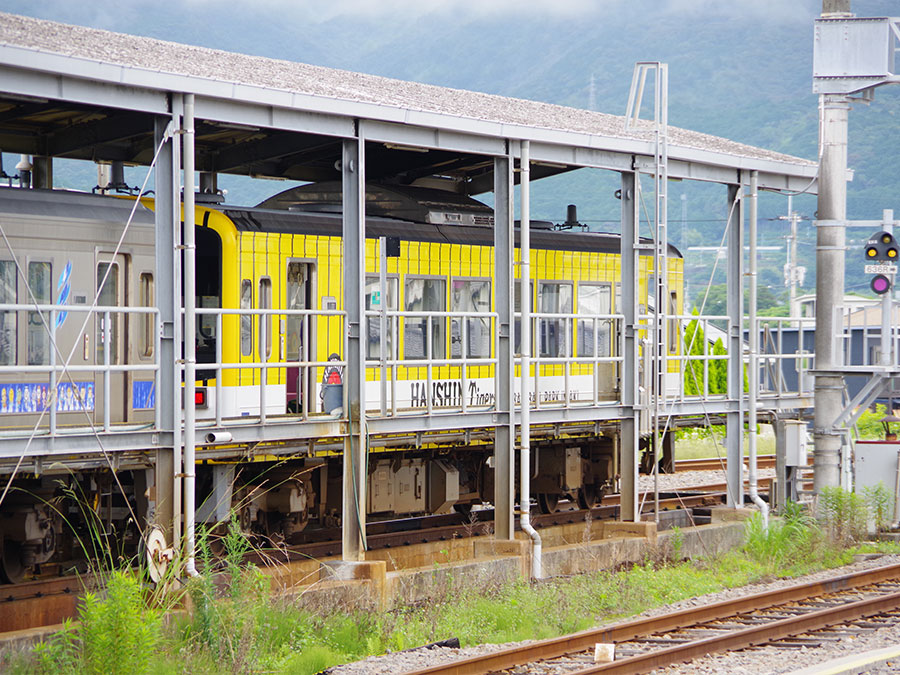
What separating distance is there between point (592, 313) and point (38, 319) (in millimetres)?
9383

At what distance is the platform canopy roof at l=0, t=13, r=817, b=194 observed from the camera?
10.8 meters

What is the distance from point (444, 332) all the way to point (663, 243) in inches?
132

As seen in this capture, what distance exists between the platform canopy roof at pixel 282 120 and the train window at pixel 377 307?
196 centimetres

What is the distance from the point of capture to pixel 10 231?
11.9 meters

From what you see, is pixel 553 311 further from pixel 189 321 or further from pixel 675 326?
pixel 189 321

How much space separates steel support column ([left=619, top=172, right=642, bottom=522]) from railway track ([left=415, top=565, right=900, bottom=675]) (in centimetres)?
342

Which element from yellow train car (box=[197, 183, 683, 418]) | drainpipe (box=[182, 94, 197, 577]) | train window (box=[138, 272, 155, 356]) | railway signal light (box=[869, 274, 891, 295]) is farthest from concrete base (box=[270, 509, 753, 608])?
railway signal light (box=[869, 274, 891, 295])

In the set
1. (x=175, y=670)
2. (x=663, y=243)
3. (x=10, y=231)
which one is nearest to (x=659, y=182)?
(x=663, y=243)

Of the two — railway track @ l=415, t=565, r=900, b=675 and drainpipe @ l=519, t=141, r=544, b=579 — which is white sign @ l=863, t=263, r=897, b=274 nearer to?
railway track @ l=415, t=565, r=900, b=675

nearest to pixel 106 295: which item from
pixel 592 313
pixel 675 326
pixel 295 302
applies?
pixel 295 302

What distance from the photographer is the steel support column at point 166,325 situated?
11312 mm

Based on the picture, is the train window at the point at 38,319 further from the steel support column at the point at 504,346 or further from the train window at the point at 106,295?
the steel support column at the point at 504,346

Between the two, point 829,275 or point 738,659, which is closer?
point 738,659

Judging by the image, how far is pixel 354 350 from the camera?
1302cm
